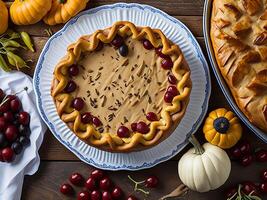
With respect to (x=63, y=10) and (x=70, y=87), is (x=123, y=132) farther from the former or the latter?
(x=63, y=10)

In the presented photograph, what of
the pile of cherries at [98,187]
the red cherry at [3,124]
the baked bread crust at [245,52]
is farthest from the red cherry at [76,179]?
the baked bread crust at [245,52]

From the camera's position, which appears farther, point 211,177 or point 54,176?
point 54,176

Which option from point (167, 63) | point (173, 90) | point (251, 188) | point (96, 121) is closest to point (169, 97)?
point (173, 90)

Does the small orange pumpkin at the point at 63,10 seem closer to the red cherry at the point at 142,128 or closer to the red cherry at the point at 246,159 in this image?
the red cherry at the point at 142,128

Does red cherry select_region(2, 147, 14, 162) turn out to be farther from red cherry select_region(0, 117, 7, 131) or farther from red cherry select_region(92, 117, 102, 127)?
red cherry select_region(92, 117, 102, 127)

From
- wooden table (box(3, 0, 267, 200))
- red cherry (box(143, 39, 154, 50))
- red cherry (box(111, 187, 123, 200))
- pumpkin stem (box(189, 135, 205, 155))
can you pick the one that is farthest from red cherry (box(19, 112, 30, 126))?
pumpkin stem (box(189, 135, 205, 155))

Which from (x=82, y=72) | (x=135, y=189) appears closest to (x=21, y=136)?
(x=82, y=72)

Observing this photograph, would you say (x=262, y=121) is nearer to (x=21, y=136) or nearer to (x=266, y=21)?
(x=266, y=21)
